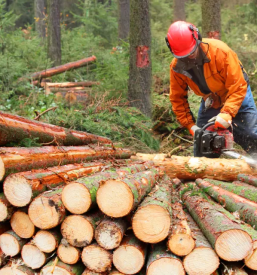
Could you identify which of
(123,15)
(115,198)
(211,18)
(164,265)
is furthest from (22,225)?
(123,15)

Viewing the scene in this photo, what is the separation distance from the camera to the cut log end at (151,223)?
2014 mm

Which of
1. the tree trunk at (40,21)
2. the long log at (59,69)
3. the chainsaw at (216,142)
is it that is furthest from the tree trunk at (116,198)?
the tree trunk at (40,21)

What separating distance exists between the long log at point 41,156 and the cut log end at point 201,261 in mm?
1516

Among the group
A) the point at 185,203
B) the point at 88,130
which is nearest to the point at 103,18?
the point at 88,130

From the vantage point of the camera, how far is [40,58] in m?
9.93

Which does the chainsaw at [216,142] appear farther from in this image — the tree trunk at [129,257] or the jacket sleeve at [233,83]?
the tree trunk at [129,257]

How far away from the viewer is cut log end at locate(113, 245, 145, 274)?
206 centimetres

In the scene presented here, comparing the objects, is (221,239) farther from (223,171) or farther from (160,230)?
(223,171)

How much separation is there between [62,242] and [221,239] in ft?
3.75

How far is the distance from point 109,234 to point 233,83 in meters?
2.87

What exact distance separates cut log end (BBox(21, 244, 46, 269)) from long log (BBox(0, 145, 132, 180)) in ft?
1.94

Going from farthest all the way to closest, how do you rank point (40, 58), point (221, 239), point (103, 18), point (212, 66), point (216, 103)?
point (103, 18), point (40, 58), point (216, 103), point (212, 66), point (221, 239)

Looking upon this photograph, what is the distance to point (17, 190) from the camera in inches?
89.0

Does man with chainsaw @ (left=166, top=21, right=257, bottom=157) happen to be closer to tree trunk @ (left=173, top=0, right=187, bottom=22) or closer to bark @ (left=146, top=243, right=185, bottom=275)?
bark @ (left=146, top=243, right=185, bottom=275)
